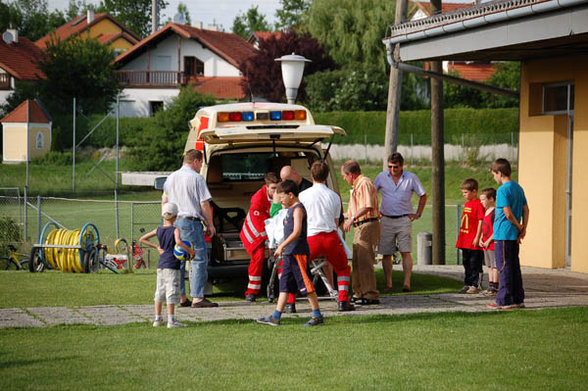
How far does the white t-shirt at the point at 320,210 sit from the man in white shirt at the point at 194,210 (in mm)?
1327

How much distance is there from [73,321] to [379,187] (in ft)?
15.1

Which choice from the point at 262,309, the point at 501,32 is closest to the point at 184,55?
the point at 501,32

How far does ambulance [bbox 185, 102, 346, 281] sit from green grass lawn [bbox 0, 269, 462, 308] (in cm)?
74

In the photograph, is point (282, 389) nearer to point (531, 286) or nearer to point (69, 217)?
point (531, 286)

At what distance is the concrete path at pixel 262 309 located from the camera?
991 centimetres

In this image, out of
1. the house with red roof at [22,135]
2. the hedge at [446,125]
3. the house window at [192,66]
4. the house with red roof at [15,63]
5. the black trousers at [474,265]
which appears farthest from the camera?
the house window at [192,66]

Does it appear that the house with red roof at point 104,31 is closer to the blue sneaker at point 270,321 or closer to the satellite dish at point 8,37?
the satellite dish at point 8,37

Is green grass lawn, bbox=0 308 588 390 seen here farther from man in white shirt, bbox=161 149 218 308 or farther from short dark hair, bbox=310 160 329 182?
short dark hair, bbox=310 160 329 182

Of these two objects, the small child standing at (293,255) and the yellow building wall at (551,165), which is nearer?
the small child standing at (293,255)

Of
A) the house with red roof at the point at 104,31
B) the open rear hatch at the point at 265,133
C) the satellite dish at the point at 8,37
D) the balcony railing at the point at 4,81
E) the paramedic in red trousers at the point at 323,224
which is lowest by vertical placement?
the paramedic in red trousers at the point at 323,224

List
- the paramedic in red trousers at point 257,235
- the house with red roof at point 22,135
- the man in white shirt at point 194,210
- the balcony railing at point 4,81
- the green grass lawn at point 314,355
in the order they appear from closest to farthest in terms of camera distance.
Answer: the green grass lawn at point 314,355
the man in white shirt at point 194,210
the paramedic in red trousers at point 257,235
the house with red roof at point 22,135
the balcony railing at point 4,81

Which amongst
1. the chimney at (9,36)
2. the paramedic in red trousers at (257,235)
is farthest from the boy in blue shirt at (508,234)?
the chimney at (9,36)

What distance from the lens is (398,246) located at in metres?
12.5

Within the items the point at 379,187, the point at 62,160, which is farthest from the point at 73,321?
the point at 62,160
